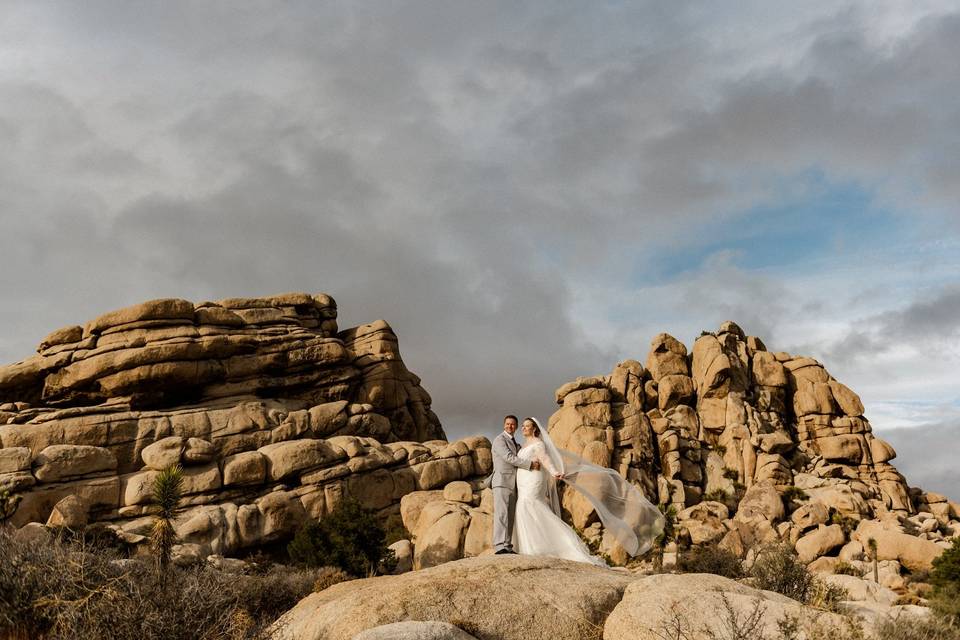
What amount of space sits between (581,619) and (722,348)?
62.2 metres

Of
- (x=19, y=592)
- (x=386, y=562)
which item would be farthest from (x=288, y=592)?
(x=386, y=562)

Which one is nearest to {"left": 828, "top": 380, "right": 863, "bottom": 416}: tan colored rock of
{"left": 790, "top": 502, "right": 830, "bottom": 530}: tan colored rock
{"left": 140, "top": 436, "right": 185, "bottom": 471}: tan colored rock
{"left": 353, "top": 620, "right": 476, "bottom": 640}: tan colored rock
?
{"left": 790, "top": 502, "right": 830, "bottom": 530}: tan colored rock

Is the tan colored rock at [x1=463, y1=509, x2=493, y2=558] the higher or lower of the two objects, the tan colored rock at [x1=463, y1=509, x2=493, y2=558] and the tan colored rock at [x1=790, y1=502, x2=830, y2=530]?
the lower

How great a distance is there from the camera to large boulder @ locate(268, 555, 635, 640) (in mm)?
10078

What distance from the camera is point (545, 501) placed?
1606 centimetres

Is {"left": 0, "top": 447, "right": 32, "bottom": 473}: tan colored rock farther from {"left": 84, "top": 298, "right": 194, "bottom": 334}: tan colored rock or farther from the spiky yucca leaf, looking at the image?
the spiky yucca leaf

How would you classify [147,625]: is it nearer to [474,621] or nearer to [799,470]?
[474,621]

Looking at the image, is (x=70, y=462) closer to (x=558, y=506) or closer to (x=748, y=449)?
(x=558, y=506)

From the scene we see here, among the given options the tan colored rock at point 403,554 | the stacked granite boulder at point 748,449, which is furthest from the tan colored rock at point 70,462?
the stacked granite boulder at point 748,449

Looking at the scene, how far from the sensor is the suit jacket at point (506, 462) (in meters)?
16.0

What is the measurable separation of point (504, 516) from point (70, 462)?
4037 cm

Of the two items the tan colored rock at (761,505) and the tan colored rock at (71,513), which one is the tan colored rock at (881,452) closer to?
the tan colored rock at (761,505)

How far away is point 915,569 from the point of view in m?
47.3

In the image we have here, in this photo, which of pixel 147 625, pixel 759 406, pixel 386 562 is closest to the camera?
pixel 147 625
